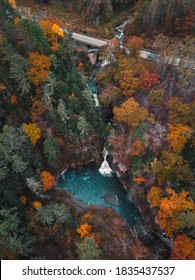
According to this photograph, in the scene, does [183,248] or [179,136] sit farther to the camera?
[179,136]

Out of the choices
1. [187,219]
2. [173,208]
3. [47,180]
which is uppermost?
[187,219]

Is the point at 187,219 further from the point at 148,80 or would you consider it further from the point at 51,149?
the point at 148,80

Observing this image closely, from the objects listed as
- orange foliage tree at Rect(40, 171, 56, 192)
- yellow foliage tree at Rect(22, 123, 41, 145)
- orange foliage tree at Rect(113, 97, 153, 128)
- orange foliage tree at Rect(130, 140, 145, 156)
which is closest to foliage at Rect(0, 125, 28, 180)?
yellow foliage tree at Rect(22, 123, 41, 145)

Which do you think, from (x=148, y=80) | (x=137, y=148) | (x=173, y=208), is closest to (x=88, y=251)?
(x=173, y=208)

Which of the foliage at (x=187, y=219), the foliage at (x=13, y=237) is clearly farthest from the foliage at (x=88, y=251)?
the foliage at (x=187, y=219)

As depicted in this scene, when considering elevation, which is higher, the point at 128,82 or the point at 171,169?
the point at 128,82

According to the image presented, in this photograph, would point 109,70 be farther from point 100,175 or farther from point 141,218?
point 141,218
